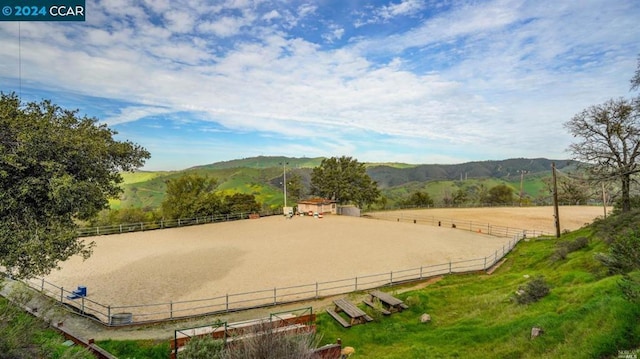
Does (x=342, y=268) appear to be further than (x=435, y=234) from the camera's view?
No

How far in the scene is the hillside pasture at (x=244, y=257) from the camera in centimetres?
1577

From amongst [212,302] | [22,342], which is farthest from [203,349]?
[212,302]

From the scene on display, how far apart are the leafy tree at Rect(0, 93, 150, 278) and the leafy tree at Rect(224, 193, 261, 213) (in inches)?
1173

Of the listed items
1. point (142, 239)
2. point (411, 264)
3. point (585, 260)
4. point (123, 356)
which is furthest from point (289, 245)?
point (585, 260)

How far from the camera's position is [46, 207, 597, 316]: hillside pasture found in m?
15.8

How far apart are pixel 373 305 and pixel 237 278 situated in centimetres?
801

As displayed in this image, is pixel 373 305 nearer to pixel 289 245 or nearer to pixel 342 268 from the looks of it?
pixel 342 268

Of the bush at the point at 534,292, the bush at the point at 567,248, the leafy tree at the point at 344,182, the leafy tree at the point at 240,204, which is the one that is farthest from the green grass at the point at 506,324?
the leafy tree at the point at 344,182

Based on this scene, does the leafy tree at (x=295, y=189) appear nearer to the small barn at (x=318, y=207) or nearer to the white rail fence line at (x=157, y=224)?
the small barn at (x=318, y=207)

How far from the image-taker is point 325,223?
124 ft

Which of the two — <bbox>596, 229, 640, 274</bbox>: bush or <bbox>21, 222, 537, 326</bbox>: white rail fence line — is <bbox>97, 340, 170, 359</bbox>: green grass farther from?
<bbox>596, 229, 640, 274</bbox>: bush

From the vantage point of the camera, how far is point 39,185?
31.7 ft

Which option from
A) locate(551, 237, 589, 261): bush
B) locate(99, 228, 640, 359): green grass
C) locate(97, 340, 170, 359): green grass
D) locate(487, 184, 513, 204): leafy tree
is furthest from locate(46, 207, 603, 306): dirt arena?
locate(487, 184, 513, 204): leafy tree

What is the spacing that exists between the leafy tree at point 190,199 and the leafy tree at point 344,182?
1709 centimetres
